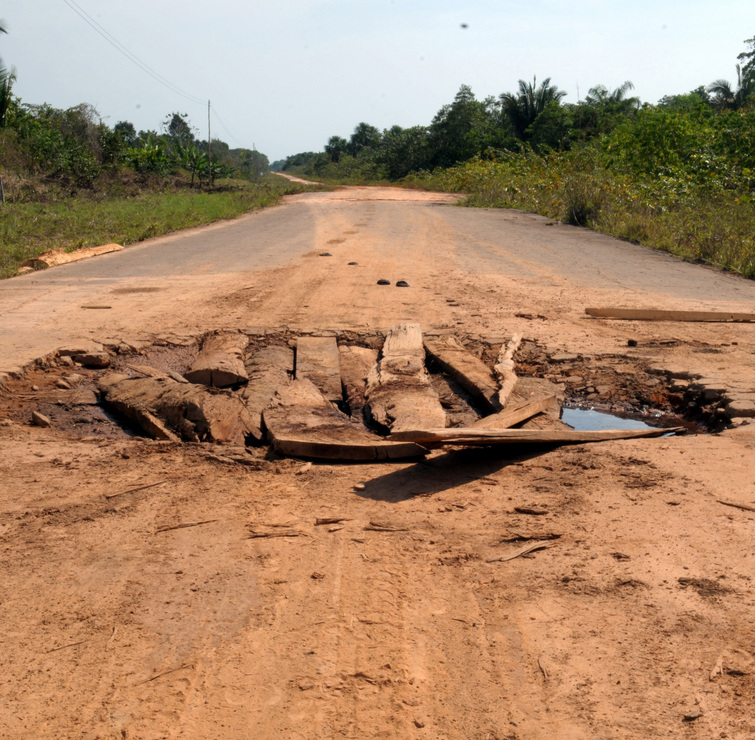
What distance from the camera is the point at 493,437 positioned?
3.52 metres

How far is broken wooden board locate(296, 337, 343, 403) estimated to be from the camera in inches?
191

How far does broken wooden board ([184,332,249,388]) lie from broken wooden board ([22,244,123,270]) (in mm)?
5894

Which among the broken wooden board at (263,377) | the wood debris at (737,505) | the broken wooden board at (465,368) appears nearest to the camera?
the wood debris at (737,505)

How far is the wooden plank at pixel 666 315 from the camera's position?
269 inches

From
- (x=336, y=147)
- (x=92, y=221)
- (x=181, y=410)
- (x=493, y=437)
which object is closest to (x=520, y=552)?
(x=493, y=437)

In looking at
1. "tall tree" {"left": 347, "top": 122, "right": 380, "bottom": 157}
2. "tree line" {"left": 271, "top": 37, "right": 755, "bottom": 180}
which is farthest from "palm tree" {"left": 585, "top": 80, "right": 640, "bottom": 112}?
"tall tree" {"left": 347, "top": 122, "right": 380, "bottom": 157}

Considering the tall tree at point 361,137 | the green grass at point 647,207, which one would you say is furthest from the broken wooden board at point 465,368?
the tall tree at point 361,137

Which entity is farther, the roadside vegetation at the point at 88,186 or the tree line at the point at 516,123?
the tree line at the point at 516,123

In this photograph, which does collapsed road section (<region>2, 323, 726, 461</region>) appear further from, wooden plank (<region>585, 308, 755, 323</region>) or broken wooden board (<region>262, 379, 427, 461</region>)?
wooden plank (<region>585, 308, 755, 323</region>)

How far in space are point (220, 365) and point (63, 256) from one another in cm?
725

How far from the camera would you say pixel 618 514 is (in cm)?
303

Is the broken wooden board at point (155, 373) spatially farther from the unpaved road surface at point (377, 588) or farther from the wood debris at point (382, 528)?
the wood debris at point (382, 528)

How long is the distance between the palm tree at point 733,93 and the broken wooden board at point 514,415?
42.6 m

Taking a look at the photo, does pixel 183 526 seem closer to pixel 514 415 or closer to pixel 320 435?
pixel 320 435
